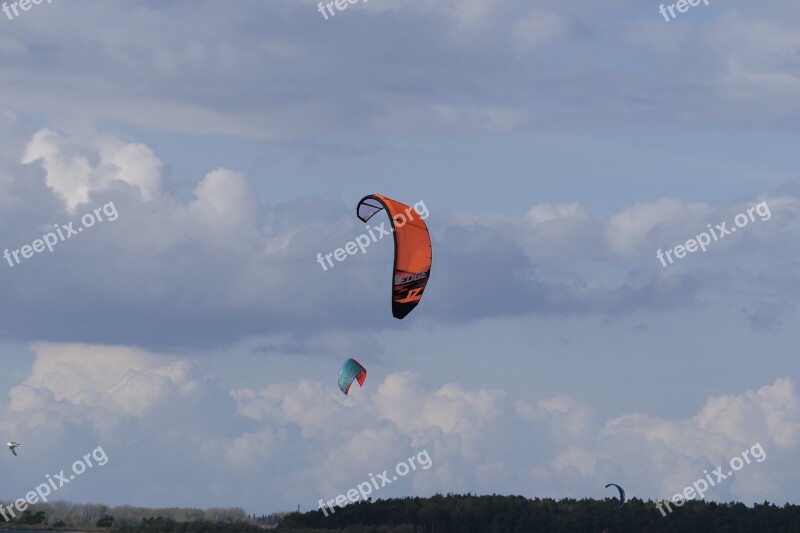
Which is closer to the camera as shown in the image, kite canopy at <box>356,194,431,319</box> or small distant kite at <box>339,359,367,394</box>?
kite canopy at <box>356,194,431,319</box>

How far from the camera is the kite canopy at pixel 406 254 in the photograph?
5147 cm

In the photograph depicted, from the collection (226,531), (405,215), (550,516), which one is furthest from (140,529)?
(405,215)

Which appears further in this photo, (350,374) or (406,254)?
(350,374)

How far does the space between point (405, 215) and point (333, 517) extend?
Result: 289ft

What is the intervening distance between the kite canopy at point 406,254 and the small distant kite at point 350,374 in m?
10.2

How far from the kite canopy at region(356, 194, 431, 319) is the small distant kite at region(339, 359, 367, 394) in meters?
10.2

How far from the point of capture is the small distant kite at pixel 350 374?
6200 centimetres

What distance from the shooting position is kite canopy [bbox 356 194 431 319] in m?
51.5

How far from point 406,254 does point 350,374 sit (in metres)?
12.6

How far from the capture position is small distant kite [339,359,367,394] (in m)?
62.0

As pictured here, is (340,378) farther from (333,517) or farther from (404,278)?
(333,517)

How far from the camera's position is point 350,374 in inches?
2469

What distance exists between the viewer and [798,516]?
13162 cm

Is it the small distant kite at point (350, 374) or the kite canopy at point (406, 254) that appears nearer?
the kite canopy at point (406, 254)
